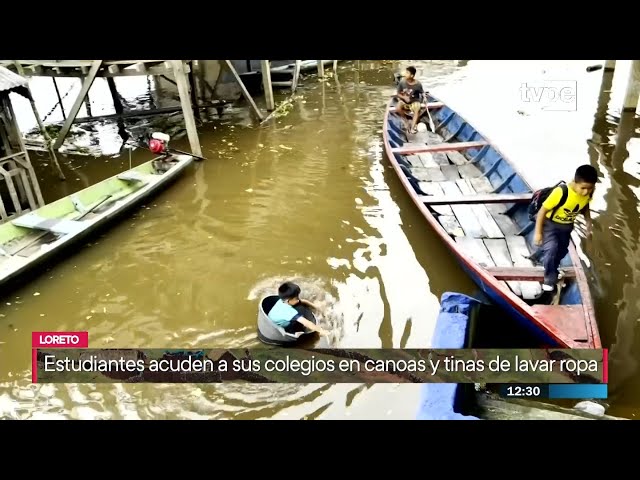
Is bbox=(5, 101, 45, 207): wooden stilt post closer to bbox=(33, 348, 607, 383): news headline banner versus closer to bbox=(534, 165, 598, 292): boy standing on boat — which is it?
bbox=(33, 348, 607, 383): news headline banner

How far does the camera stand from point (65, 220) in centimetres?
636

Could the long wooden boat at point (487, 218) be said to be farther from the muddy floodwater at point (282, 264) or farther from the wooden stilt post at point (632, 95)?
the wooden stilt post at point (632, 95)

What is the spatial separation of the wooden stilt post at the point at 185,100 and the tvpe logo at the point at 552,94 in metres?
8.25

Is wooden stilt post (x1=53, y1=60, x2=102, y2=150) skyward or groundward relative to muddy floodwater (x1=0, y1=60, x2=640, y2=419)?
skyward

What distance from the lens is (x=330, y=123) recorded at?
37.7 feet

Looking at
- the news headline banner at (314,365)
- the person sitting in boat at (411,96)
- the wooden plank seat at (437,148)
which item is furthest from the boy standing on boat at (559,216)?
the person sitting in boat at (411,96)

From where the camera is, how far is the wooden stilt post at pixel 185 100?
8.42 meters

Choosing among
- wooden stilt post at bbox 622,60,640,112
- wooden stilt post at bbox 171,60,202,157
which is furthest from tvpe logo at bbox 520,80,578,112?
wooden stilt post at bbox 171,60,202,157

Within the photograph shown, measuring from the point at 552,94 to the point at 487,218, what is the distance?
9116 mm

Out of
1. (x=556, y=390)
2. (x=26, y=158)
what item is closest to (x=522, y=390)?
(x=556, y=390)

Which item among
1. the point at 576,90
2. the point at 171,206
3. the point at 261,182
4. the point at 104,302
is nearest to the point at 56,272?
the point at 104,302

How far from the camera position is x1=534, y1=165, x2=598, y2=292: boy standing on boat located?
13.7ft

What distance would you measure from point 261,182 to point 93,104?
8280mm

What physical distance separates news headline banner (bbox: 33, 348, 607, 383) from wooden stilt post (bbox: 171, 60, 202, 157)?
5.53 m
